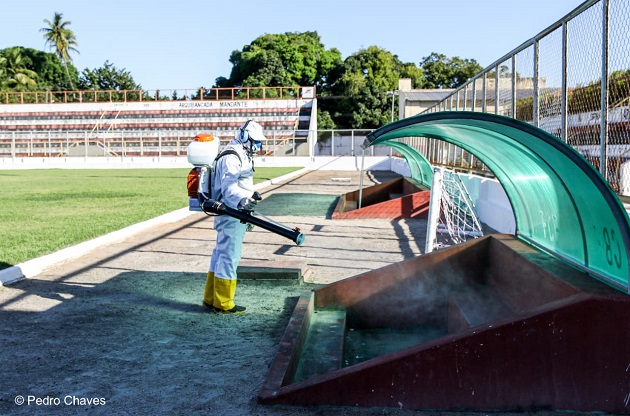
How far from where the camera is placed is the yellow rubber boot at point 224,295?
6.44 m

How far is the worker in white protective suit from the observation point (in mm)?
6312

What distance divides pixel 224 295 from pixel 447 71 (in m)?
98.4

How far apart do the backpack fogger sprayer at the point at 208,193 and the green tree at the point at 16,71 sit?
87.8m

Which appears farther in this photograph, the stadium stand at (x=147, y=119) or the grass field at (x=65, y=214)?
the stadium stand at (x=147, y=119)

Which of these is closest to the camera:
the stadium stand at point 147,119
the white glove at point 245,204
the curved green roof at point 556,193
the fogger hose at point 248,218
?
the curved green roof at point 556,193

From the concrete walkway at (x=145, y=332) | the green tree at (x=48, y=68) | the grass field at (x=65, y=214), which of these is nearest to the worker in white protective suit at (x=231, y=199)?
the concrete walkway at (x=145, y=332)

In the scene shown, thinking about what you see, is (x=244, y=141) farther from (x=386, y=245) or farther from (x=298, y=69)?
(x=298, y=69)

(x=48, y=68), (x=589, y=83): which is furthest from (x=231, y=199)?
(x=48, y=68)

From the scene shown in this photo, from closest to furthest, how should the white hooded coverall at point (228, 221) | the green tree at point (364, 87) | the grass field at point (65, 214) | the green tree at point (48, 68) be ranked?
the white hooded coverall at point (228, 221) < the grass field at point (65, 214) < the green tree at point (364, 87) < the green tree at point (48, 68)

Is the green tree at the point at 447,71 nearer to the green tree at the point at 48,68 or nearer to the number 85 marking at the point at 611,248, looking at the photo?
the green tree at the point at 48,68

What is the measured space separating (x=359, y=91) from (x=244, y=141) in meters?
78.4

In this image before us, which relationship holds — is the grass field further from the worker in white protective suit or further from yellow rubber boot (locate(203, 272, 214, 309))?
the worker in white protective suit

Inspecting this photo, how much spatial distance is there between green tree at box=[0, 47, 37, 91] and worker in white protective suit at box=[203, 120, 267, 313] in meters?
87.8

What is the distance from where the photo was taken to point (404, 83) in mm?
80750
